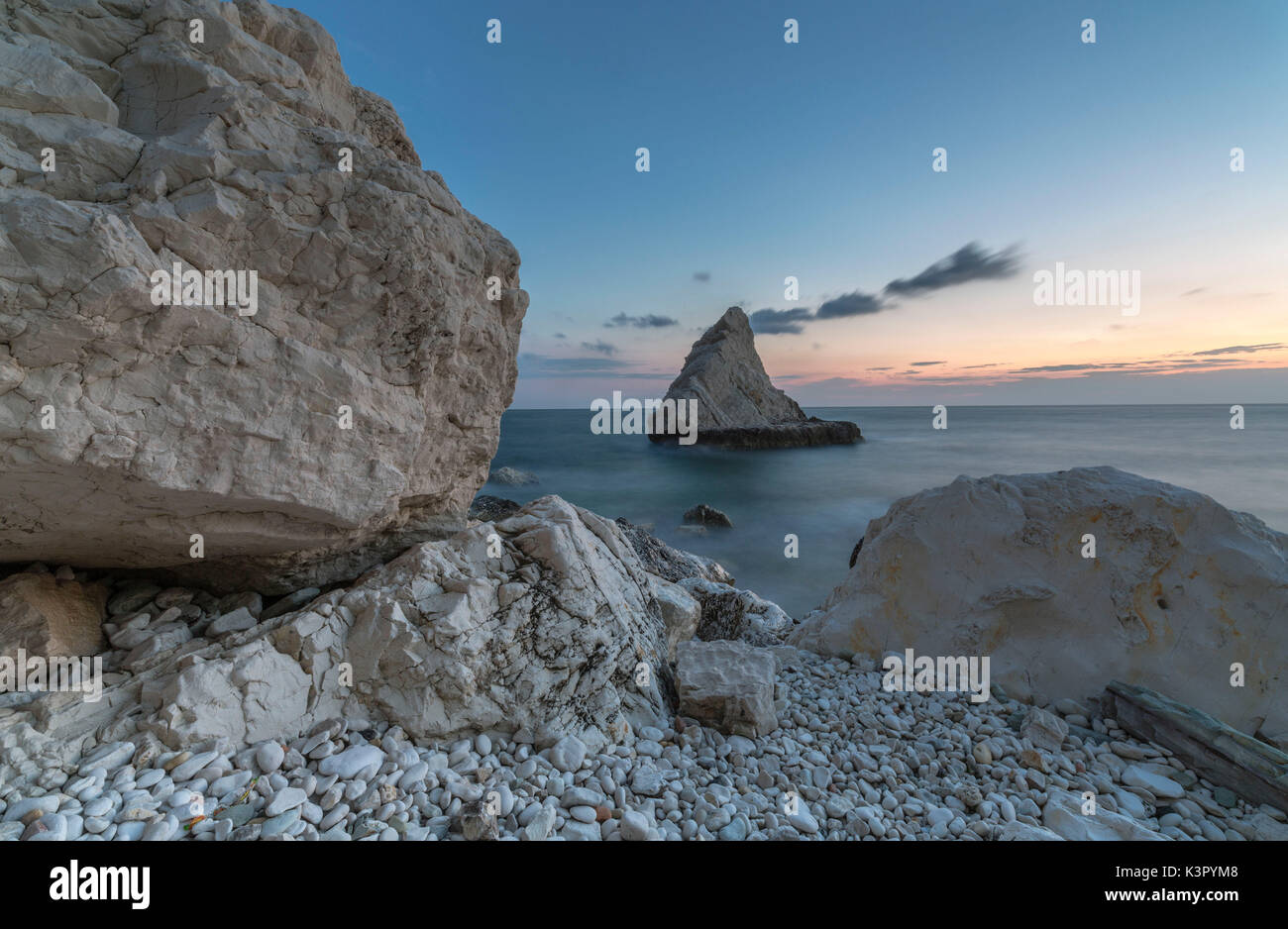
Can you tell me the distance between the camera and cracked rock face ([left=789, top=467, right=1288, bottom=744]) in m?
4.66

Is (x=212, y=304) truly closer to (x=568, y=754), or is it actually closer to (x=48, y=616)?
(x=48, y=616)

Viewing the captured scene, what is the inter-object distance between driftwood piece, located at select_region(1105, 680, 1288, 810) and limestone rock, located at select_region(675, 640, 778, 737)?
293 centimetres

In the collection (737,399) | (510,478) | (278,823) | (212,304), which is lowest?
(278,823)

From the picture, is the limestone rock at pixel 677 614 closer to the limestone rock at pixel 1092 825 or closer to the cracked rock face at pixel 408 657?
the cracked rock face at pixel 408 657

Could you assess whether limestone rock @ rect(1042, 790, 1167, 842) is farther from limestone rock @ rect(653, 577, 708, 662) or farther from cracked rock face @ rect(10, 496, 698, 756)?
limestone rock @ rect(653, 577, 708, 662)

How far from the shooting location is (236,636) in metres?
3.57

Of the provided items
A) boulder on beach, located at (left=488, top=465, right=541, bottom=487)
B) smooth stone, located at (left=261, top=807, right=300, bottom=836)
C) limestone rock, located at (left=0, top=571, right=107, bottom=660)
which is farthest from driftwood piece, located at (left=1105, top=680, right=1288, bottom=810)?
boulder on beach, located at (left=488, top=465, right=541, bottom=487)

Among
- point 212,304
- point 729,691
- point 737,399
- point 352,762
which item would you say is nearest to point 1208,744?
point 729,691

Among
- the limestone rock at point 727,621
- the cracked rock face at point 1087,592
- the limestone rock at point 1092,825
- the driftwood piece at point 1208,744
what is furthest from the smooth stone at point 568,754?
the driftwood piece at point 1208,744

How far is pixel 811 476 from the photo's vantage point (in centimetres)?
2748

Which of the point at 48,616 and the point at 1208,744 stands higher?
the point at 48,616

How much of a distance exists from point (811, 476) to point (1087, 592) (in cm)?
2278
